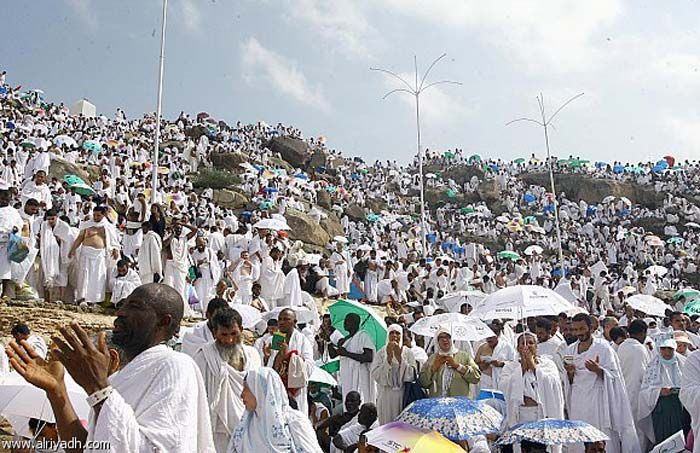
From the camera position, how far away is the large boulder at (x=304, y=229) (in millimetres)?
27719

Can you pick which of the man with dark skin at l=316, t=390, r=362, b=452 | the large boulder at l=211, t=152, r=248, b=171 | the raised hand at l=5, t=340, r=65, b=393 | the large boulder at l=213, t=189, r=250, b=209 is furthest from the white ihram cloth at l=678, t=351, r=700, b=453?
the large boulder at l=211, t=152, r=248, b=171

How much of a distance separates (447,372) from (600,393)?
164 cm

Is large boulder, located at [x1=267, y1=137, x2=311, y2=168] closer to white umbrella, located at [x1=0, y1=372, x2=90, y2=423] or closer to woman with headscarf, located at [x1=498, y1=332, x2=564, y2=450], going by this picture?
woman with headscarf, located at [x1=498, y1=332, x2=564, y2=450]

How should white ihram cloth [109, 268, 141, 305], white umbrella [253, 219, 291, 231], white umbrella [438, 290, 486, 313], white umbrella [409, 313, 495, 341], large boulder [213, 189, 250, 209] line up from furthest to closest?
1. large boulder [213, 189, 250, 209]
2. white umbrella [253, 219, 291, 231]
3. white umbrella [438, 290, 486, 313]
4. white ihram cloth [109, 268, 141, 305]
5. white umbrella [409, 313, 495, 341]

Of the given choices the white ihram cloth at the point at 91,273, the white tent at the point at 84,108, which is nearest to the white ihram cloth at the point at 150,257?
the white ihram cloth at the point at 91,273

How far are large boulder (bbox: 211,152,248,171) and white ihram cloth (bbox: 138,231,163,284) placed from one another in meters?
27.3

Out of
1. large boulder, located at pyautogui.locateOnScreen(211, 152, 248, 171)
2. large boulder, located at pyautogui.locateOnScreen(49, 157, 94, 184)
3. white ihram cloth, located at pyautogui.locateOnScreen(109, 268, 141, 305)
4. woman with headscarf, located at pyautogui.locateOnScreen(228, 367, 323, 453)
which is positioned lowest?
woman with headscarf, located at pyautogui.locateOnScreen(228, 367, 323, 453)

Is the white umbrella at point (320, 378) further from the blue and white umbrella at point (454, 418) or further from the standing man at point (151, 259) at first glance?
the standing man at point (151, 259)

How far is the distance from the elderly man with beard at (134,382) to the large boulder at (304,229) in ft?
79.8

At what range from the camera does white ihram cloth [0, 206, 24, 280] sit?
10.1 m

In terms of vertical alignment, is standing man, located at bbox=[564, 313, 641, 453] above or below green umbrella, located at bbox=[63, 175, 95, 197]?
below

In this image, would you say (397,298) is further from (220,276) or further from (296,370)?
(296,370)

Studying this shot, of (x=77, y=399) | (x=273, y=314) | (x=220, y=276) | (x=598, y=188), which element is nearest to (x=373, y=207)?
(x=598, y=188)

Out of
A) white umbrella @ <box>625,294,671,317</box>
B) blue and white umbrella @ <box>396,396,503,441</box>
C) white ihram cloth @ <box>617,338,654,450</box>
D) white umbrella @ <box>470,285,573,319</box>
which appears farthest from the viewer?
white umbrella @ <box>625,294,671,317</box>
